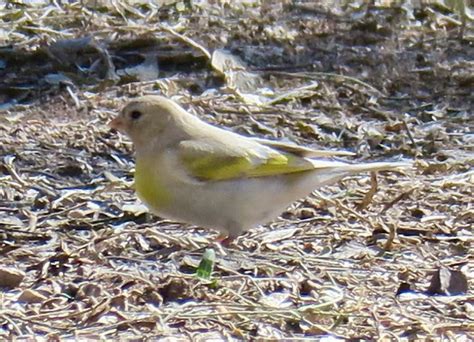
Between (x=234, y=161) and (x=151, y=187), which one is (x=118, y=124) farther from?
(x=234, y=161)

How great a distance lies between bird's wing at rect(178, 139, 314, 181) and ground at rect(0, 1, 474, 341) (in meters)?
0.37

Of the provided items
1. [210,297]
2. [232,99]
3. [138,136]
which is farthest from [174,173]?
[232,99]

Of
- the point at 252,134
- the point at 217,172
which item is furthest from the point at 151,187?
the point at 252,134

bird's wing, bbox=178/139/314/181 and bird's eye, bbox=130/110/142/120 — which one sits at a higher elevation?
bird's eye, bbox=130/110/142/120

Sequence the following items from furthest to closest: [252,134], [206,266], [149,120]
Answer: [252,134]
[149,120]
[206,266]

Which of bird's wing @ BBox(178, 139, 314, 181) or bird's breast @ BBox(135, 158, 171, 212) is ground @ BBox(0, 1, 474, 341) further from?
bird's wing @ BBox(178, 139, 314, 181)

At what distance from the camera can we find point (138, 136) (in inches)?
267

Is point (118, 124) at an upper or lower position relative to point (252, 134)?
upper

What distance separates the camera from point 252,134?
8.54 meters

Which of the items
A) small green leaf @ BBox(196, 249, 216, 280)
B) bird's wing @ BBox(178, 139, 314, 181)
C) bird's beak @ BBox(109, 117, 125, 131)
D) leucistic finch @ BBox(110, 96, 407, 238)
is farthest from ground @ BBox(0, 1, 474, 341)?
bird's beak @ BBox(109, 117, 125, 131)

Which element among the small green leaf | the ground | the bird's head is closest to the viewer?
the ground

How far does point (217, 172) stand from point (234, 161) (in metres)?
0.10

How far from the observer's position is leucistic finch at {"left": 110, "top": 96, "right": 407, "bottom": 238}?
252 inches

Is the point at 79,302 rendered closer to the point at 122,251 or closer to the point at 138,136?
the point at 122,251
